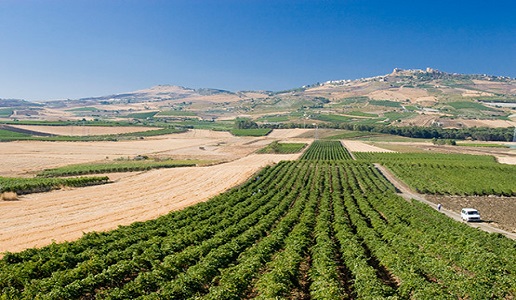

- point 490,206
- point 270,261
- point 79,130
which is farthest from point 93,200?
point 79,130

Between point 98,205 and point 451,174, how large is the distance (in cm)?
5941

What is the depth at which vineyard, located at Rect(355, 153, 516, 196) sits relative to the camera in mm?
55406

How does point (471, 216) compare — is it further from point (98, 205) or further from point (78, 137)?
point (78, 137)

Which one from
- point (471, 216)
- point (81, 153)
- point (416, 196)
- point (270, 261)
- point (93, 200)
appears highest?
point (270, 261)

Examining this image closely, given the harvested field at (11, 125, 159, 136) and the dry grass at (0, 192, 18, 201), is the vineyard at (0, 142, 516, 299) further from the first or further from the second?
the harvested field at (11, 125, 159, 136)

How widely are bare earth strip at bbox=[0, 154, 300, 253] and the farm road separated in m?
25.4

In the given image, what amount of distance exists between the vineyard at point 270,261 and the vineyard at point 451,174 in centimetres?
2294

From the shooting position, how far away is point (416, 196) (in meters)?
53.7

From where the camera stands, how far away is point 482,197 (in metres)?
52.7

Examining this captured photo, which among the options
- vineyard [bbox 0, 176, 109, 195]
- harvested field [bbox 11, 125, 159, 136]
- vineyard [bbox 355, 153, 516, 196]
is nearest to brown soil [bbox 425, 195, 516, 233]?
vineyard [bbox 355, 153, 516, 196]

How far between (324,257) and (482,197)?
43031 mm

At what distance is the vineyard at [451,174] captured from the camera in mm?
55406

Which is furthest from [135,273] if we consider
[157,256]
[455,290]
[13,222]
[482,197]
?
[482,197]

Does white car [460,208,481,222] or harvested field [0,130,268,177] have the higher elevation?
white car [460,208,481,222]
